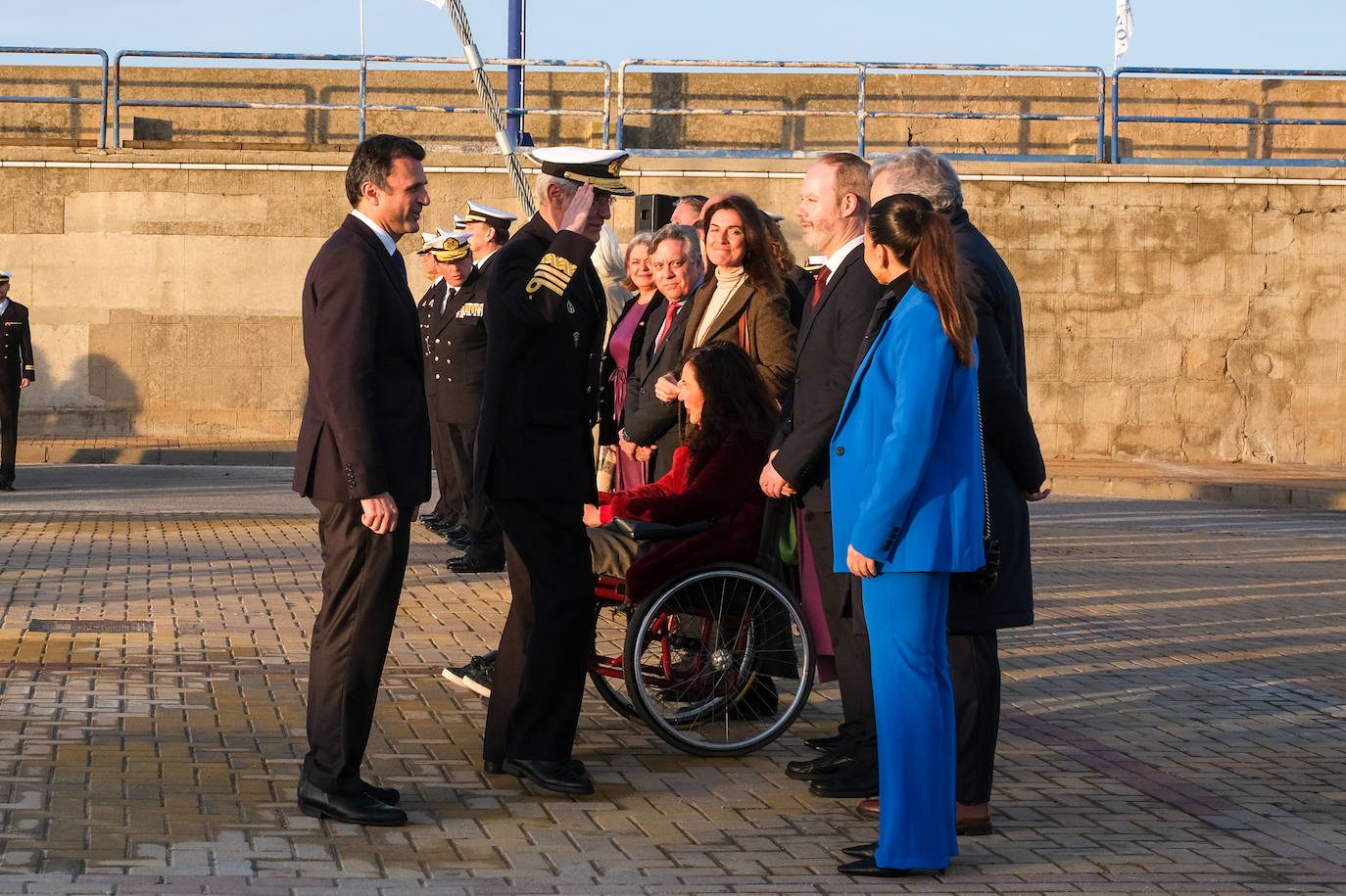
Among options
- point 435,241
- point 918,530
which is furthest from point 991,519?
point 435,241

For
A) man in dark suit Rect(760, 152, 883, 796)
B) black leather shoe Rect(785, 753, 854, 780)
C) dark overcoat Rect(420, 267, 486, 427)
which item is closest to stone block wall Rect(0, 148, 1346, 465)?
dark overcoat Rect(420, 267, 486, 427)

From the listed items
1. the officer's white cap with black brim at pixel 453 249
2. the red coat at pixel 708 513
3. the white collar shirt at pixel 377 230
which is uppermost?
the officer's white cap with black brim at pixel 453 249

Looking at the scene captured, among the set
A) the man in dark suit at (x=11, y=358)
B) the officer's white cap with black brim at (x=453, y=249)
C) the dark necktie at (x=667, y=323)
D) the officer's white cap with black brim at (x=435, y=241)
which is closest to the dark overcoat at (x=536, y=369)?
the dark necktie at (x=667, y=323)

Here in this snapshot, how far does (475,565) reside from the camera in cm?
1045

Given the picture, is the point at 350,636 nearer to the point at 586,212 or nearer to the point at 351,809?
the point at 351,809

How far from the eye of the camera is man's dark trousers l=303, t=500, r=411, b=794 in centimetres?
500

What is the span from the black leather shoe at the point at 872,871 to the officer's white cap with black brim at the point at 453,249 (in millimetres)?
6833

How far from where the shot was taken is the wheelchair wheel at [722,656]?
6.00m

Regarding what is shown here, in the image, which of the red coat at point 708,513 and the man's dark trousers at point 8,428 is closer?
the red coat at point 708,513

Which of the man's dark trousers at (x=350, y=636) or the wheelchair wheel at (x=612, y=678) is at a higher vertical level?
the man's dark trousers at (x=350, y=636)

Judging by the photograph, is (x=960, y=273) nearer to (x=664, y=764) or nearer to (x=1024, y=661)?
(x=664, y=764)

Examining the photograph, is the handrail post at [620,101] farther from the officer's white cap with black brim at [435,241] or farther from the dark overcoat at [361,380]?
the dark overcoat at [361,380]

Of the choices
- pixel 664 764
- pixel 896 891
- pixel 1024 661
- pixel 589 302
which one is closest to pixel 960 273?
pixel 589 302

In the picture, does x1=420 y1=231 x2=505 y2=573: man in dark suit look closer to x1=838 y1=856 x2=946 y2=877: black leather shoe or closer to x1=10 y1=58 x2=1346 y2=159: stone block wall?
x1=838 y1=856 x2=946 y2=877: black leather shoe
